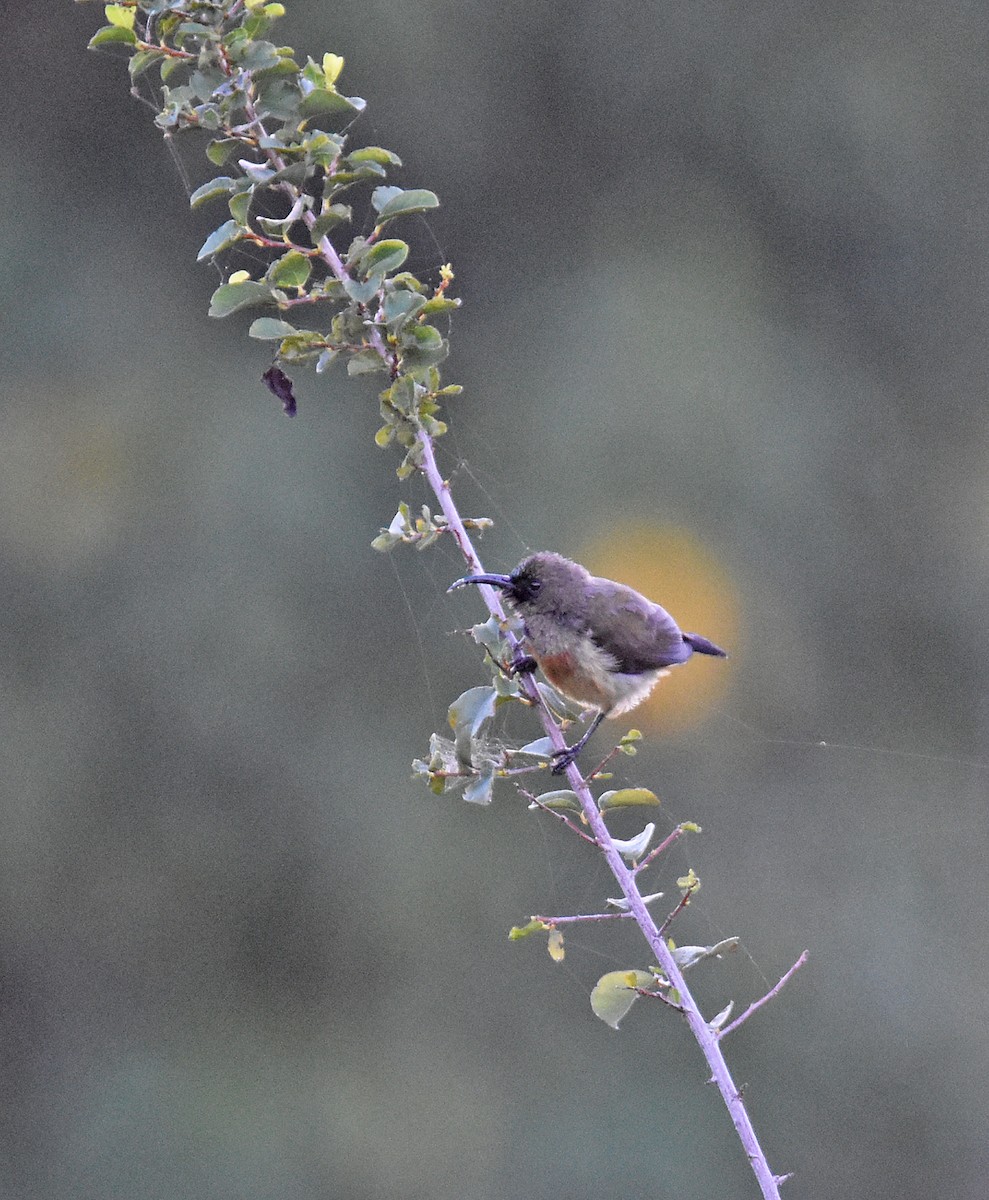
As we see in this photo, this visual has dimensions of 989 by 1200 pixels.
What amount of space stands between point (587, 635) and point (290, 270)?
4.87 ft

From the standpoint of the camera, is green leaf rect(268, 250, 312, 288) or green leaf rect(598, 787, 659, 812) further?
green leaf rect(598, 787, 659, 812)

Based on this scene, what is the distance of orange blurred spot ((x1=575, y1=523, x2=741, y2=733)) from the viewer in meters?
10.2

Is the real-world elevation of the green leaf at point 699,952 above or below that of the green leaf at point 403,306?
below

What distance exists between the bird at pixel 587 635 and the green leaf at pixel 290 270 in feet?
3.84

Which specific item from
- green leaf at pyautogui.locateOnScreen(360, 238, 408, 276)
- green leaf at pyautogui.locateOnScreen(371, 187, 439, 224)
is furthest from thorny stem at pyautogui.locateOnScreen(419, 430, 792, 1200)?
green leaf at pyautogui.locateOnScreen(371, 187, 439, 224)

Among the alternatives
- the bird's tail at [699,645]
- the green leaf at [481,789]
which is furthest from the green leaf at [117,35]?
the bird's tail at [699,645]

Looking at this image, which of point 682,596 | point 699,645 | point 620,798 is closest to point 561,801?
point 620,798

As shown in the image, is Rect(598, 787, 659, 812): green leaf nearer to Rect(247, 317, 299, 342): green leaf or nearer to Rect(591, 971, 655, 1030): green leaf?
Rect(591, 971, 655, 1030): green leaf

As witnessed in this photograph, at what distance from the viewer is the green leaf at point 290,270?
2090mm

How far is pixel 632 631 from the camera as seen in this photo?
358 centimetres

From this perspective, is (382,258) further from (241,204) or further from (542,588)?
(542,588)

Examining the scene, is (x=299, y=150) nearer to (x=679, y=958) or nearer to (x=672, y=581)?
(x=679, y=958)

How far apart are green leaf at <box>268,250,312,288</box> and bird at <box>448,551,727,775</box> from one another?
1.17 meters

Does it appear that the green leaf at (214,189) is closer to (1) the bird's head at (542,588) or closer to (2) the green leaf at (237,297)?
(2) the green leaf at (237,297)
